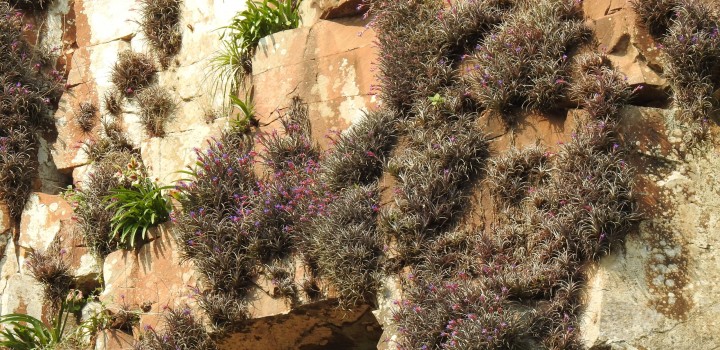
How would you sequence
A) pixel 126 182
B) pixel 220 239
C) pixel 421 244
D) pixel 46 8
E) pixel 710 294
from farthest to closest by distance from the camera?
pixel 46 8 → pixel 126 182 → pixel 220 239 → pixel 421 244 → pixel 710 294

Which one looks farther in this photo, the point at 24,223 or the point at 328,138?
the point at 24,223

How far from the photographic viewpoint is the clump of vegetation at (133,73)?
42.8 feet

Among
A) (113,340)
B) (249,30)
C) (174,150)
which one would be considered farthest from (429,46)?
(113,340)

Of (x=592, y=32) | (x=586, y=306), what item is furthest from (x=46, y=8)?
(x=586, y=306)

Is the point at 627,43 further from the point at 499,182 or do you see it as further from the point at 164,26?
the point at 164,26

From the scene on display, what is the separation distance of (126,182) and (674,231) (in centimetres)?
649

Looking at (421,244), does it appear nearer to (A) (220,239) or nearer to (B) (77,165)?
(A) (220,239)

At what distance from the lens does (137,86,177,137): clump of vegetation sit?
12.7 m

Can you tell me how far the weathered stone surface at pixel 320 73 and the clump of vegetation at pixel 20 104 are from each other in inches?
129

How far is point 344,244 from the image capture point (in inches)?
390

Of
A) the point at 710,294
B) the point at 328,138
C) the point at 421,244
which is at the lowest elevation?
the point at 710,294

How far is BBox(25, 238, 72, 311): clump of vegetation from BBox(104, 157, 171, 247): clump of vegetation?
0.79m

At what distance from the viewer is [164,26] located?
13164 millimetres

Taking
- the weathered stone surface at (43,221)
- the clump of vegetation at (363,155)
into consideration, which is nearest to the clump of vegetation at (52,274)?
the weathered stone surface at (43,221)
